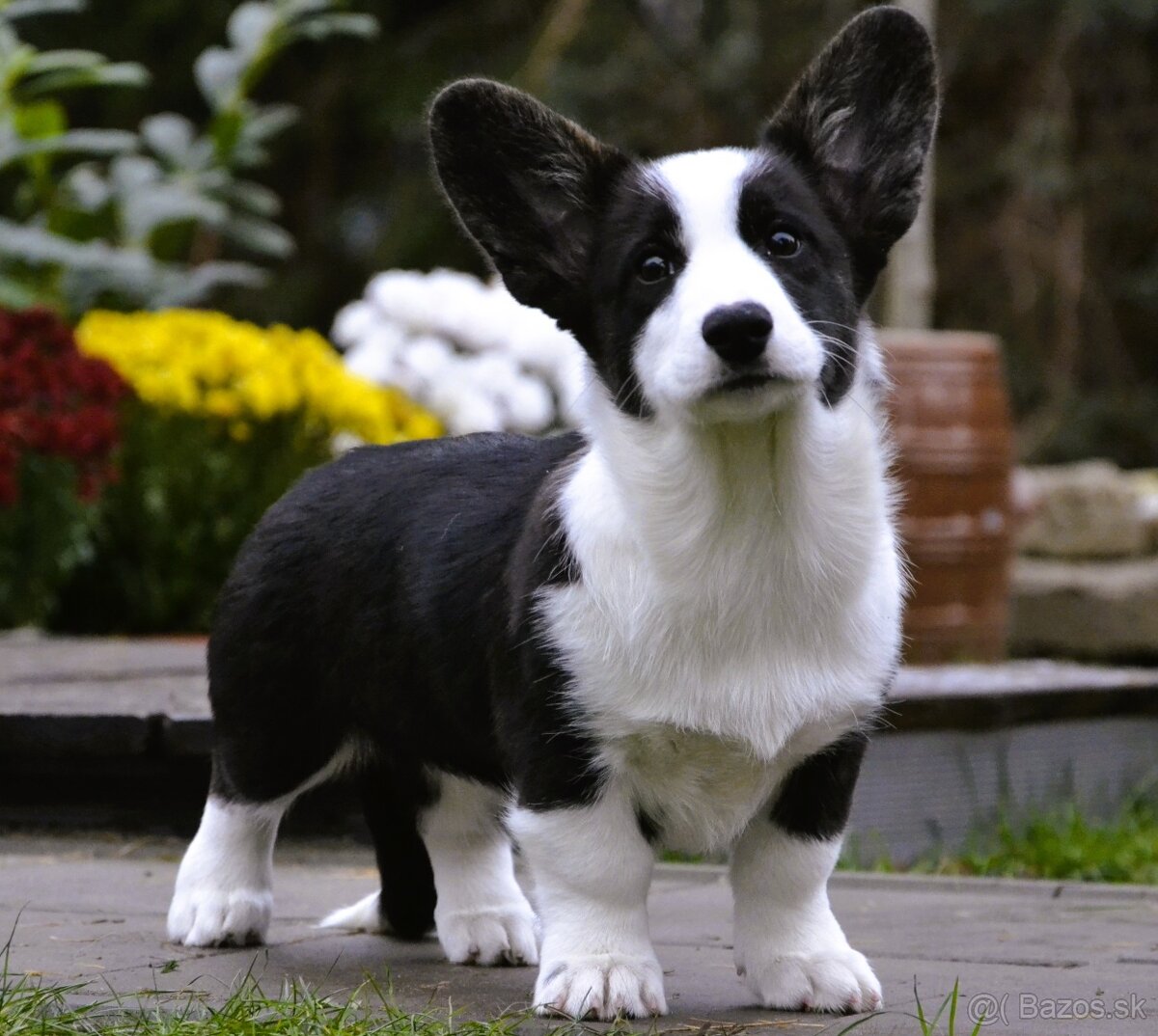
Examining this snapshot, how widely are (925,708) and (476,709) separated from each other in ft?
8.26

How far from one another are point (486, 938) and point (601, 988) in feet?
2.08

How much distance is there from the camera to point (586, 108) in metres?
12.2

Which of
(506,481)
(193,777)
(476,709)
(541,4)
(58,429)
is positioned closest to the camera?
(476,709)

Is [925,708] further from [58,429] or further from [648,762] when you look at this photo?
[58,429]

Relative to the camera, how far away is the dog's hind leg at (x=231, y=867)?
3.23 m

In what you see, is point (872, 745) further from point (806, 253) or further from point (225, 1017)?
point (225, 1017)

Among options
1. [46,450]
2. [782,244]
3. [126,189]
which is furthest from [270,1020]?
[126,189]

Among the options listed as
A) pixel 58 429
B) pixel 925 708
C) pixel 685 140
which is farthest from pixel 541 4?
pixel 925 708

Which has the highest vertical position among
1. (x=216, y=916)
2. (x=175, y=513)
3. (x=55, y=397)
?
(x=216, y=916)

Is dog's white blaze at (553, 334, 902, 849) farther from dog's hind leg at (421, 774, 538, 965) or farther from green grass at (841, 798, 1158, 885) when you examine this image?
green grass at (841, 798, 1158, 885)

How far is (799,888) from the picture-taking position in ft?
9.21

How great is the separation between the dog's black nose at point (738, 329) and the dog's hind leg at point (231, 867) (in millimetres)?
1175

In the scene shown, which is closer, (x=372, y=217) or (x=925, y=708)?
(x=925, y=708)

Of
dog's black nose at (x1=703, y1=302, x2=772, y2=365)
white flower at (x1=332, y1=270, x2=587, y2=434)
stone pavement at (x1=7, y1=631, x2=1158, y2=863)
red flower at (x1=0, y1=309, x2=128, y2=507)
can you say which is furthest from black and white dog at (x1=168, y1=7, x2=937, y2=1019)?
white flower at (x1=332, y1=270, x2=587, y2=434)
